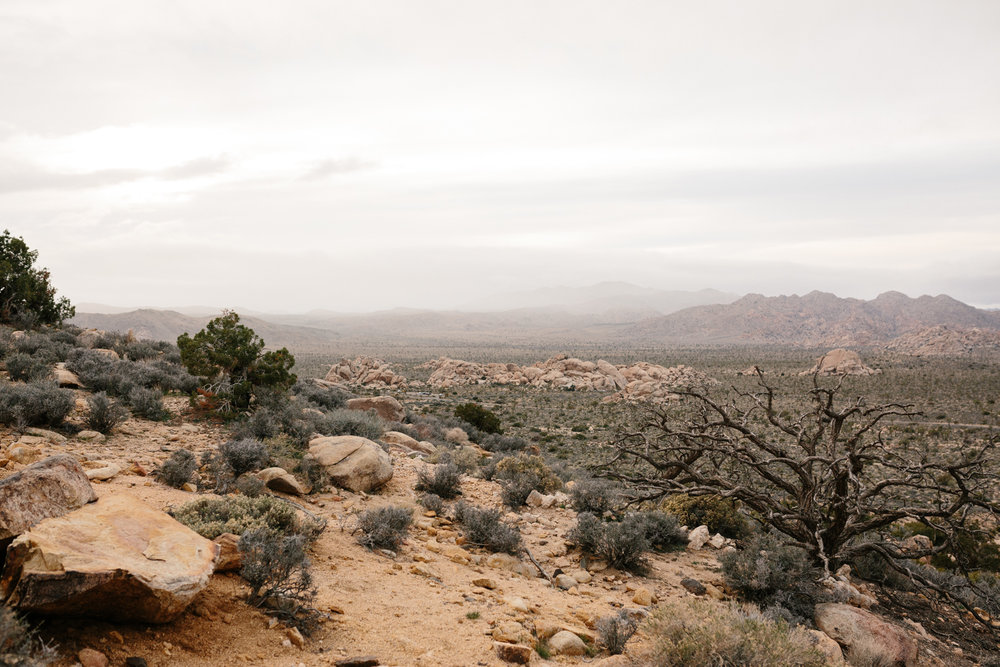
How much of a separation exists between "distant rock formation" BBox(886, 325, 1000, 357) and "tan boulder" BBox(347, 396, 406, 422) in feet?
273

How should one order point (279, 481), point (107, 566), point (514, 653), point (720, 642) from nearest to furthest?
point (107, 566) < point (720, 642) < point (514, 653) < point (279, 481)

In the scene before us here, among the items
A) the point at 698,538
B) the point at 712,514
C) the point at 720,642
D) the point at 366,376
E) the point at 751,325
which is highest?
the point at 751,325

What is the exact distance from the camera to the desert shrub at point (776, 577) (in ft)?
21.8

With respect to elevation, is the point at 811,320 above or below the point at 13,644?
above

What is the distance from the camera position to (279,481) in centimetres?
831

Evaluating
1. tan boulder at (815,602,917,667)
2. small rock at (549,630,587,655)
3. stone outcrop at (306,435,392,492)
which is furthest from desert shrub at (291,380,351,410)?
tan boulder at (815,602,917,667)

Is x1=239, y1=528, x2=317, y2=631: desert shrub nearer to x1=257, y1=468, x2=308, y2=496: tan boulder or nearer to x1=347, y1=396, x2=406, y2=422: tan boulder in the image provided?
x1=257, y1=468, x2=308, y2=496: tan boulder

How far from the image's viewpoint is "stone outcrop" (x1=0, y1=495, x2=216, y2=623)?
3.38 metres

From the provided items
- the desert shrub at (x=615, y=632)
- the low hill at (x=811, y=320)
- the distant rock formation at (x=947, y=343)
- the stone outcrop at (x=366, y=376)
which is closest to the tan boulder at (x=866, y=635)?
the desert shrub at (x=615, y=632)

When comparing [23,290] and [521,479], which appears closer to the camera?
[521,479]

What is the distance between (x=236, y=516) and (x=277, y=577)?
1448 mm

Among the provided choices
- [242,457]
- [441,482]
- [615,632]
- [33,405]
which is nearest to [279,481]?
[242,457]

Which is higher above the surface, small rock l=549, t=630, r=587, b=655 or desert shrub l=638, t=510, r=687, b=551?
small rock l=549, t=630, r=587, b=655

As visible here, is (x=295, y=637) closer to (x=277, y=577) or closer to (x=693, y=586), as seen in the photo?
(x=277, y=577)
